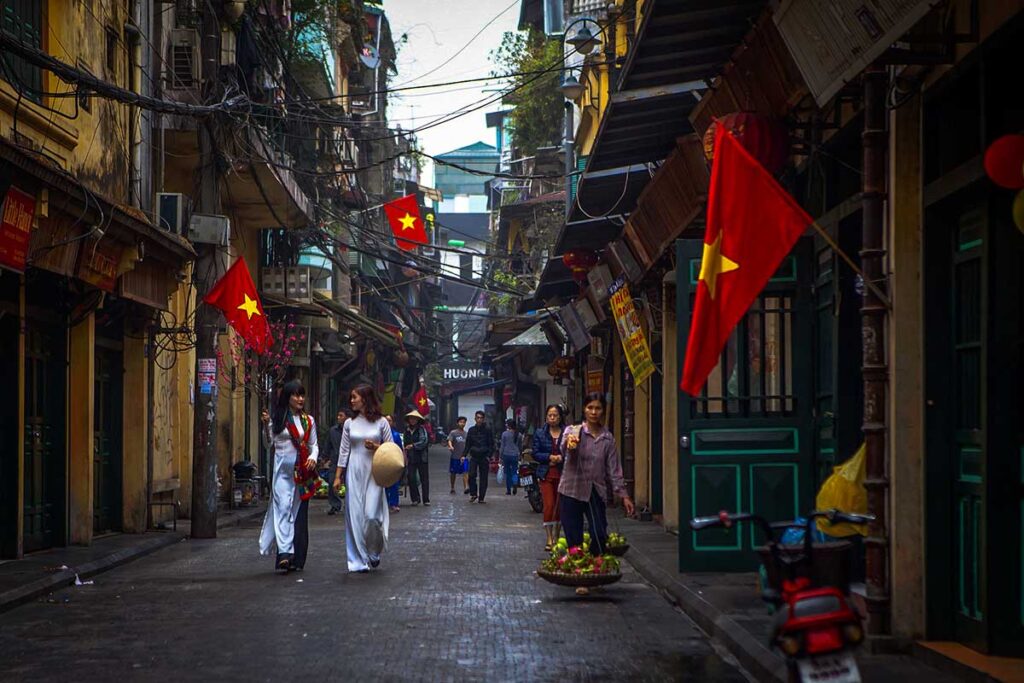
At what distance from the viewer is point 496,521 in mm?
24141

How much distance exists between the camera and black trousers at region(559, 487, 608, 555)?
13.8m

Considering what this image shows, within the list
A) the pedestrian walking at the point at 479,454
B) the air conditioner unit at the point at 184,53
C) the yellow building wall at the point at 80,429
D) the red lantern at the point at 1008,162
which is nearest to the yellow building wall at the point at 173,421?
the air conditioner unit at the point at 184,53

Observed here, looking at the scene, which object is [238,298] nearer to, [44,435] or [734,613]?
[44,435]

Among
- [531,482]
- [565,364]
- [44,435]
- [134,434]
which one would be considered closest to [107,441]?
[134,434]

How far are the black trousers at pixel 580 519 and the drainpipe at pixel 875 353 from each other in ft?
15.3

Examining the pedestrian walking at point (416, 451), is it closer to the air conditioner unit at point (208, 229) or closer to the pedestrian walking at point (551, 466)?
the air conditioner unit at point (208, 229)

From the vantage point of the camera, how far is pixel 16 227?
13.0 meters

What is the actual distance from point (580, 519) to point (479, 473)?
58.2 feet

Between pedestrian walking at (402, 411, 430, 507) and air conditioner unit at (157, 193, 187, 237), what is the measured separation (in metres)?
9.61

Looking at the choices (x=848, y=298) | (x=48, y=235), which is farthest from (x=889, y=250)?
(x=48, y=235)

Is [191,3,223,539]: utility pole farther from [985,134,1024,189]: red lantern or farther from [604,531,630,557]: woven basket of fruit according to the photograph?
[985,134,1024,189]: red lantern

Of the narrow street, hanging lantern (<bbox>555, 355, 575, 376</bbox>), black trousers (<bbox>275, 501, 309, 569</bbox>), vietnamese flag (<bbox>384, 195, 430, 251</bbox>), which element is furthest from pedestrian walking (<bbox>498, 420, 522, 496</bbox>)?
black trousers (<bbox>275, 501, 309, 569</bbox>)

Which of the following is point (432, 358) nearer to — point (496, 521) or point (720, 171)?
point (496, 521)

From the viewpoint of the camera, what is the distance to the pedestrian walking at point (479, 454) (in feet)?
101
